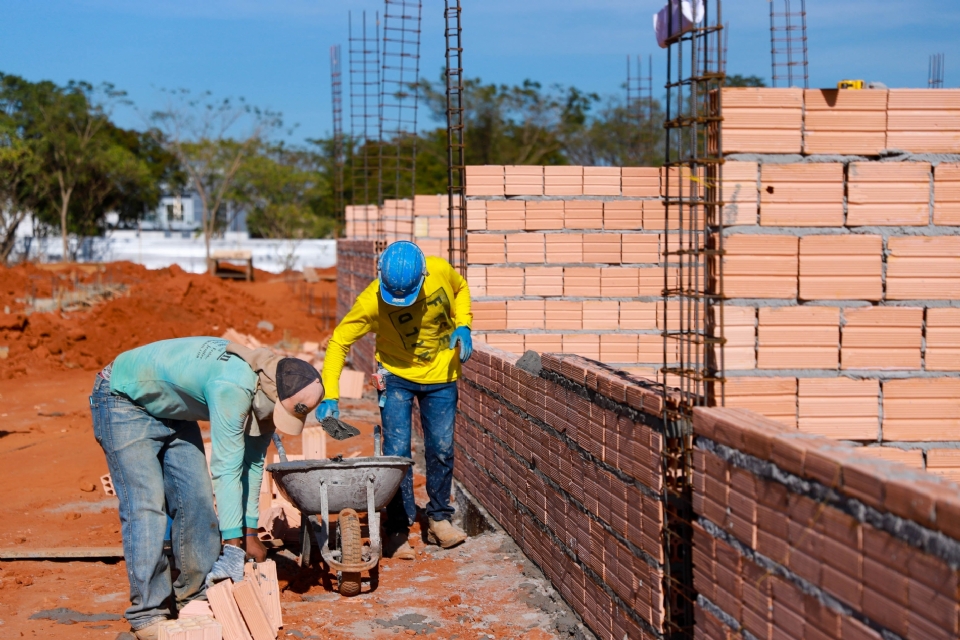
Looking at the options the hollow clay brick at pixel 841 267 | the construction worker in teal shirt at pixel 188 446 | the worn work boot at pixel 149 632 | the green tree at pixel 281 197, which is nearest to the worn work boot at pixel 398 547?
the construction worker in teal shirt at pixel 188 446

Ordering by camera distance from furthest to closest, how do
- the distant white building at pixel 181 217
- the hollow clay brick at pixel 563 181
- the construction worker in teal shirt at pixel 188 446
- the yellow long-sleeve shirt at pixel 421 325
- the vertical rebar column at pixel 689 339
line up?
1. the distant white building at pixel 181 217
2. the hollow clay brick at pixel 563 181
3. the yellow long-sleeve shirt at pixel 421 325
4. the construction worker in teal shirt at pixel 188 446
5. the vertical rebar column at pixel 689 339

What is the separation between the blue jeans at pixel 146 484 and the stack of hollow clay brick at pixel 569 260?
3787 millimetres

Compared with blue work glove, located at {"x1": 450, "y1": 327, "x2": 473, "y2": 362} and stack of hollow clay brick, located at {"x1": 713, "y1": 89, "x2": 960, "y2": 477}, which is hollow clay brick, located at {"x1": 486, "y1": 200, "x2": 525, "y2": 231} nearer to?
blue work glove, located at {"x1": 450, "y1": 327, "x2": 473, "y2": 362}

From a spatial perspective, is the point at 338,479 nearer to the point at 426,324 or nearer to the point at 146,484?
the point at 146,484

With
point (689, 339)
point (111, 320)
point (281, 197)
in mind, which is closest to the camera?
point (689, 339)

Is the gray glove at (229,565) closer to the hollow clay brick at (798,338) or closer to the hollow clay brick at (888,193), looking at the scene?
the hollow clay brick at (798,338)

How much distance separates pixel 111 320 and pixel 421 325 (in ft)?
44.9

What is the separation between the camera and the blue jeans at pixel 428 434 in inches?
235

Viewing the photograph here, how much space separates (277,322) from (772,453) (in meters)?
19.9

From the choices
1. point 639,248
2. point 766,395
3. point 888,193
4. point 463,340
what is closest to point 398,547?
point 463,340

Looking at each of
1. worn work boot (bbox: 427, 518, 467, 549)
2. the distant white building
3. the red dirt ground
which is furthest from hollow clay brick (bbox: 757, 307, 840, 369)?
the distant white building

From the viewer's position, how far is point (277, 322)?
71.4ft

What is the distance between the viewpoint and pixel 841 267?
3688 mm

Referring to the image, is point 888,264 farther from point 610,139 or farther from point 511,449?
point 610,139
